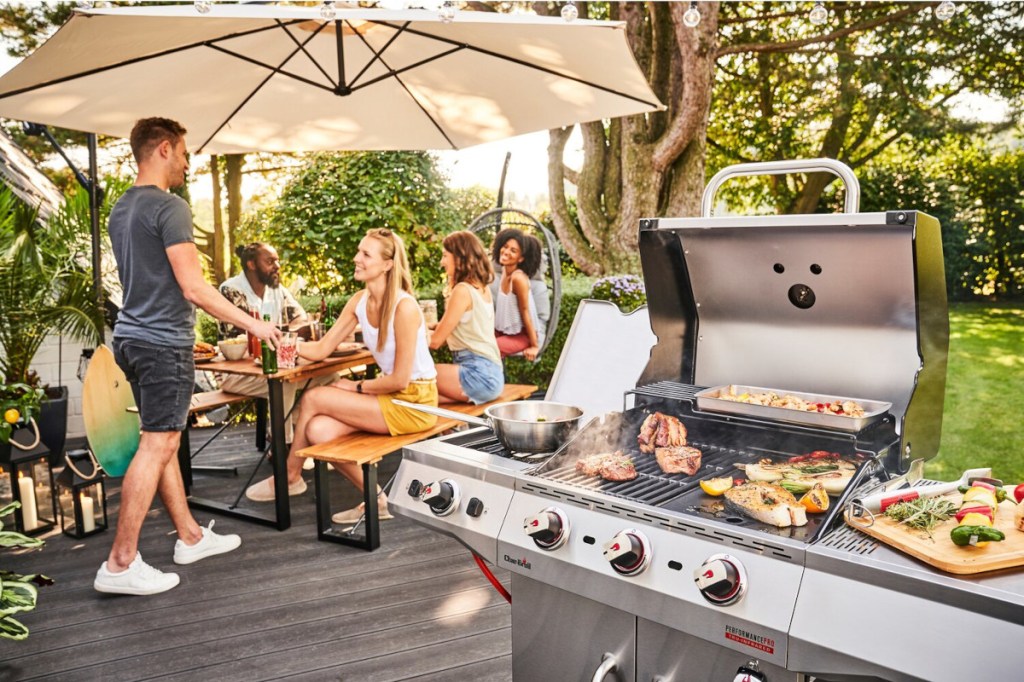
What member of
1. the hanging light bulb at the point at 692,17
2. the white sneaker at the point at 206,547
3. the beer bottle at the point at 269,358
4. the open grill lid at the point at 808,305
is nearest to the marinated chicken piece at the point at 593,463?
the open grill lid at the point at 808,305

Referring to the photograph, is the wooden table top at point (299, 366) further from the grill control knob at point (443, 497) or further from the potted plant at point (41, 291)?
the grill control knob at point (443, 497)

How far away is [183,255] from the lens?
11.0 feet

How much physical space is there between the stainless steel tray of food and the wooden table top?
2.64m

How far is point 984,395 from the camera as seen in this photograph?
6.35 meters

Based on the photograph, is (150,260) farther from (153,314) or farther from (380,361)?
(380,361)

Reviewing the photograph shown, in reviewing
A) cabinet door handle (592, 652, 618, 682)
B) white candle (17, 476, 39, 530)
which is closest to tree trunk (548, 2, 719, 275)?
white candle (17, 476, 39, 530)

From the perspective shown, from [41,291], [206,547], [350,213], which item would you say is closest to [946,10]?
[206,547]

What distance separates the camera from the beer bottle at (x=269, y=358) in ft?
→ 12.7

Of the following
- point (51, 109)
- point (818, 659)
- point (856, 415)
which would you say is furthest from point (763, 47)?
point (818, 659)

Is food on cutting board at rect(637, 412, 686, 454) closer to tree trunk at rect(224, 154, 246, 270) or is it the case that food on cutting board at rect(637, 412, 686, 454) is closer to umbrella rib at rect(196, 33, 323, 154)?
umbrella rib at rect(196, 33, 323, 154)

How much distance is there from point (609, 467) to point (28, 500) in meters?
3.76

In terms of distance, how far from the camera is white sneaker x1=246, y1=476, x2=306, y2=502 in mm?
4598

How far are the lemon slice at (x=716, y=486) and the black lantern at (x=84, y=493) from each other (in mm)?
3536

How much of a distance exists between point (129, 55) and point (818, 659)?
12.1 feet
